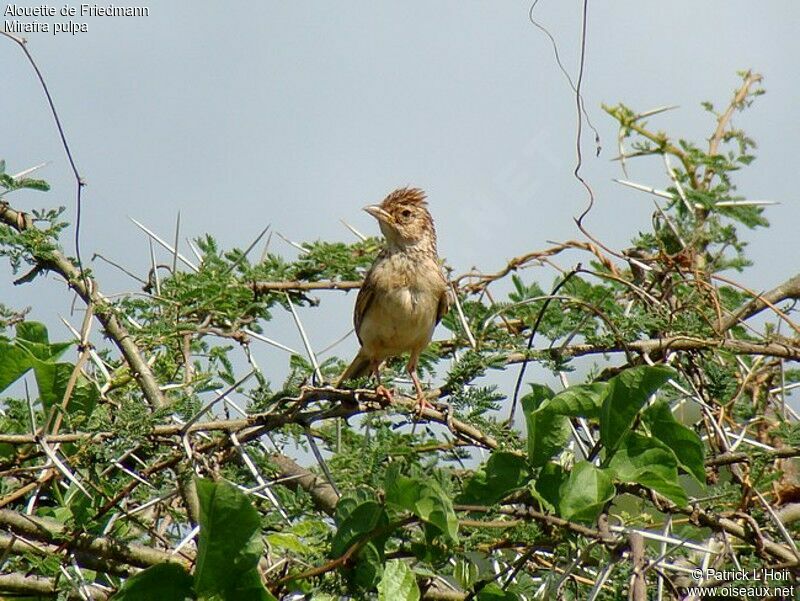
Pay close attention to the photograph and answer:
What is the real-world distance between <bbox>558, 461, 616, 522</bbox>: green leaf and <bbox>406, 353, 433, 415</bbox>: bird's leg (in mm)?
780

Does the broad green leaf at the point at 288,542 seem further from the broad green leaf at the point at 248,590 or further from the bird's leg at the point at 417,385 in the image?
the bird's leg at the point at 417,385

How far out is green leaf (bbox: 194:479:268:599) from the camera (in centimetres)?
264

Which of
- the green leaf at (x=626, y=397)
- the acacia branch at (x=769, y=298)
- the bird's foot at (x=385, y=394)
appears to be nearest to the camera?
the green leaf at (x=626, y=397)

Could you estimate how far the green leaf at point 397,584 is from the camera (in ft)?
9.27

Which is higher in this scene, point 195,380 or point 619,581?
point 195,380

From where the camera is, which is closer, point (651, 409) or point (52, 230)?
point (651, 409)

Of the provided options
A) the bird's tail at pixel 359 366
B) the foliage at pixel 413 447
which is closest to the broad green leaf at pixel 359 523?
the foliage at pixel 413 447

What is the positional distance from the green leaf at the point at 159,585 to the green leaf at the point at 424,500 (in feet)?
1.75

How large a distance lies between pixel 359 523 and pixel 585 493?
0.55m

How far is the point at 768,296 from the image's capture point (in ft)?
15.0

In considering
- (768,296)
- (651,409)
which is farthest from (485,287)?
(651,409)

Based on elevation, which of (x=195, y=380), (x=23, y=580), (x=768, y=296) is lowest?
(x=23, y=580)

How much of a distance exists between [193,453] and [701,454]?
130 cm

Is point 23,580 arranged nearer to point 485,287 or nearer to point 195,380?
point 195,380
